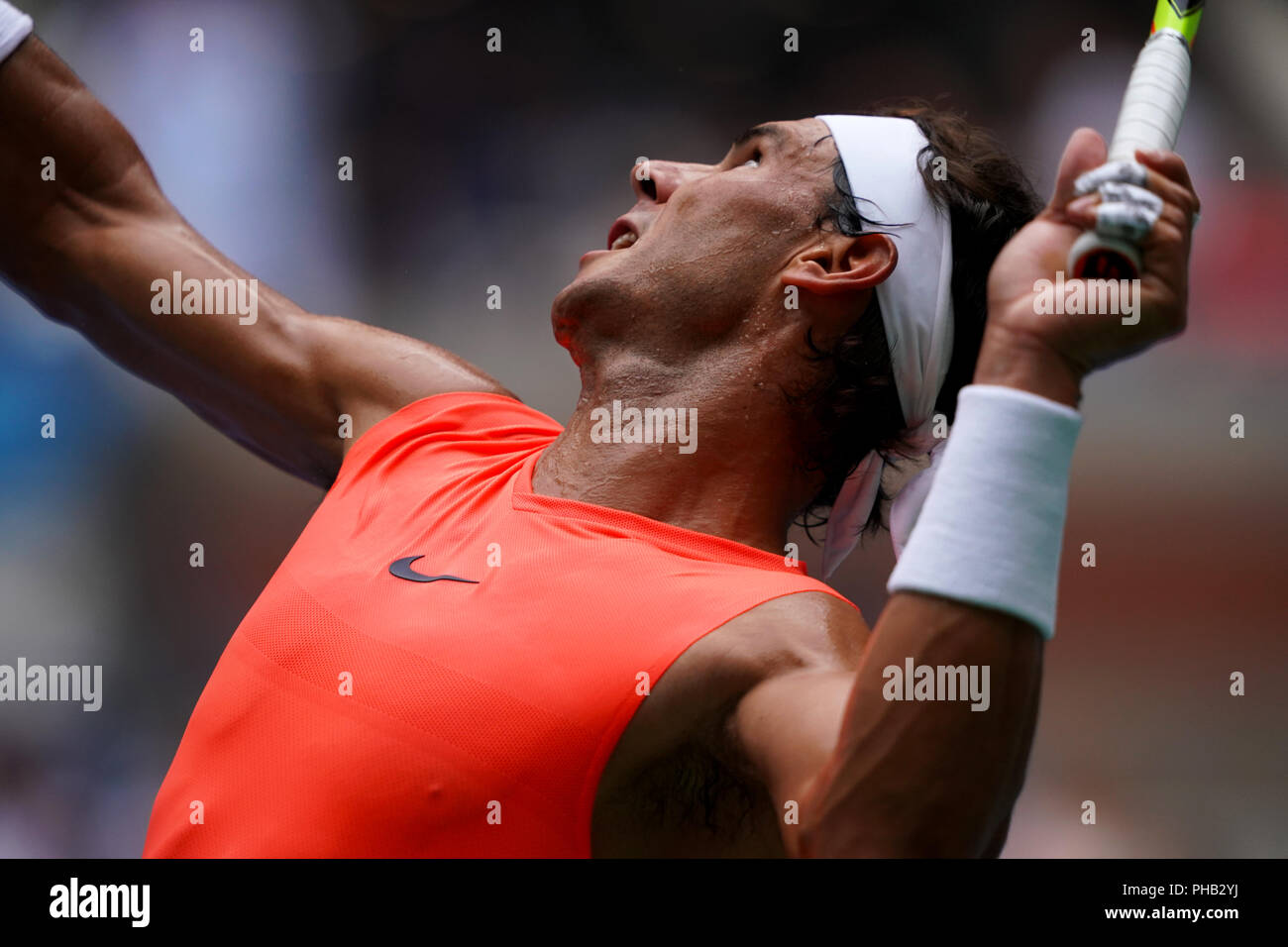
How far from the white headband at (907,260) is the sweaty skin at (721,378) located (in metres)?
0.05

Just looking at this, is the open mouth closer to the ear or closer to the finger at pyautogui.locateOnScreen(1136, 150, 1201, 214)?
the ear

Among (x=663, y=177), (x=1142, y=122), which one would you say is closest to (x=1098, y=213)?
(x=1142, y=122)

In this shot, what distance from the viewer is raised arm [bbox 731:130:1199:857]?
1176 millimetres

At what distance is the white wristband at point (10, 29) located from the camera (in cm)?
226

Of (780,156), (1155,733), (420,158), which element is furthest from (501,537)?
(420,158)

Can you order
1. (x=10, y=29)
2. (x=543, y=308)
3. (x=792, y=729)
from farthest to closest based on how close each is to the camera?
(x=543, y=308) < (x=10, y=29) < (x=792, y=729)

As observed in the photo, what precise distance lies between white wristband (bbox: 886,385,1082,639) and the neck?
29.2 inches

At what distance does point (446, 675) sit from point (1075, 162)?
100 cm

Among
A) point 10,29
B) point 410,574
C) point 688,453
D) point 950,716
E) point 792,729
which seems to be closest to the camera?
point 950,716

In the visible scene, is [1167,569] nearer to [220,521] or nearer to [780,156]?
[780,156]

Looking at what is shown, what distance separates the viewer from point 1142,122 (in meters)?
1.40

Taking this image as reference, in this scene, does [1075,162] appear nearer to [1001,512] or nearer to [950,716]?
[1001,512]

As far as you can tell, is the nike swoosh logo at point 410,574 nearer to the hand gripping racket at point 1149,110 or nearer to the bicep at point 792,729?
the bicep at point 792,729

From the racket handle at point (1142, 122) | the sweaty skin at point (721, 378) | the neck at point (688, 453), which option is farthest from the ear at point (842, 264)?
the racket handle at point (1142, 122)
